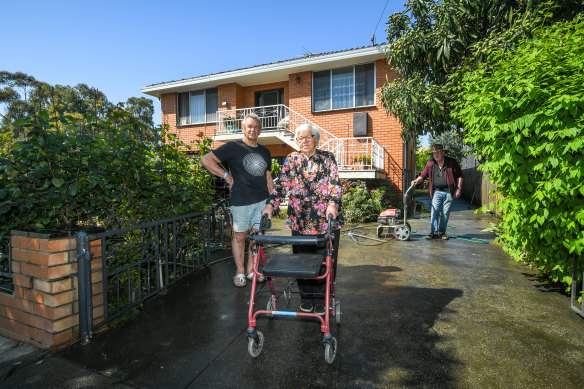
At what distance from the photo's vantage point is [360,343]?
247cm

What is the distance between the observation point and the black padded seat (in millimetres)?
2213

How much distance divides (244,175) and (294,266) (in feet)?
5.55

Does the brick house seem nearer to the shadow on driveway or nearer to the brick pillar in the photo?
the shadow on driveway

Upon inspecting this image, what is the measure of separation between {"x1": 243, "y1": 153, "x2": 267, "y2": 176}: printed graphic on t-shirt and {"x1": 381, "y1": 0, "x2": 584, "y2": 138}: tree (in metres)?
4.28

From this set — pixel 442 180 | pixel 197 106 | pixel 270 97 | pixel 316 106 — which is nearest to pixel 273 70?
pixel 270 97

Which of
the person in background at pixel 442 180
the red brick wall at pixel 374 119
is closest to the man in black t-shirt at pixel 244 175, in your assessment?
the person in background at pixel 442 180

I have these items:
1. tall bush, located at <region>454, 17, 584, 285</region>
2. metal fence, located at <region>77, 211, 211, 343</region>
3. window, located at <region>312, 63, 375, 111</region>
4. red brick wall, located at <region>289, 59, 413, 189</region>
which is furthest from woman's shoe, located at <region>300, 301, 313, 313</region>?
window, located at <region>312, 63, 375, 111</region>

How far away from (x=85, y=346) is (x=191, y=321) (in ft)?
2.65

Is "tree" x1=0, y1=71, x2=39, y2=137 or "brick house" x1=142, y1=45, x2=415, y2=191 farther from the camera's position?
"tree" x1=0, y1=71, x2=39, y2=137

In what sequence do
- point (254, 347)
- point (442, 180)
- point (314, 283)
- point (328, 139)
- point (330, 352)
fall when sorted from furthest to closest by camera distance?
1. point (328, 139)
2. point (442, 180)
3. point (314, 283)
4. point (254, 347)
5. point (330, 352)

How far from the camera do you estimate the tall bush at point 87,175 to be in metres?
2.45

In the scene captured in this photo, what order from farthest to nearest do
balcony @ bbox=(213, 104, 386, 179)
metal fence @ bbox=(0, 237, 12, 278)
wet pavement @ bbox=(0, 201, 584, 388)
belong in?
1. balcony @ bbox=(213, 104, 386, 179)
2. metal fence @ bbox=(0, 237, 12, 278)
3. wet pavement @ bbox=(0, 201, 584, 388)

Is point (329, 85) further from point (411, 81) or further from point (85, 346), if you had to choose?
point (85, 346)

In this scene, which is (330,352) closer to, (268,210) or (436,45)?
(268,210)
